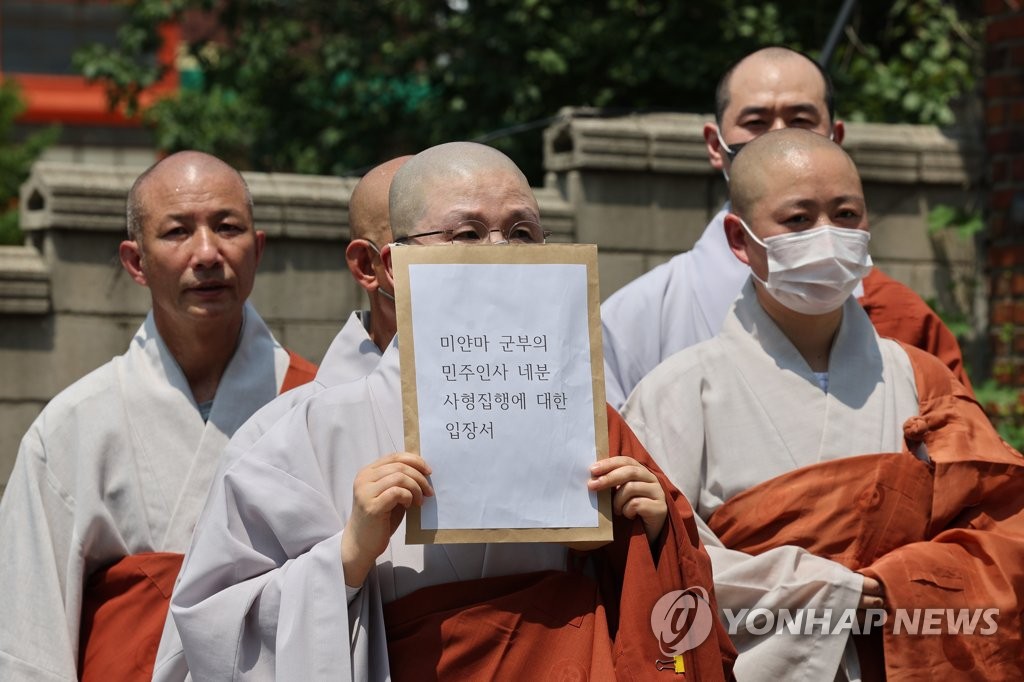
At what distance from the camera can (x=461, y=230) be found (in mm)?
2822

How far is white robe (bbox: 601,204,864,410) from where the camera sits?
4.12 m

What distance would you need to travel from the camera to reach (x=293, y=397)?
10.2 feet

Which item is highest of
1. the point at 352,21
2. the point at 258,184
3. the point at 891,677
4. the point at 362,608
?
the point at 352,21

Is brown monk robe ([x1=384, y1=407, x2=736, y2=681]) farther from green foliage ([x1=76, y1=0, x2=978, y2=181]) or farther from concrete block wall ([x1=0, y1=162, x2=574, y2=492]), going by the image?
green foliage ([x1=76, y1=0, x2=978, y2=181])

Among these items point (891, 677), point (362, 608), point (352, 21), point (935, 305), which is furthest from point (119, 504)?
point (352, 21)

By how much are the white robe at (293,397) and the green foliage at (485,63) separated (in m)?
4.82

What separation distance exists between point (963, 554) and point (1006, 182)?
3349 millimetres

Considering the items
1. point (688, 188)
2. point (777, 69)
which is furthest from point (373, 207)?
point (688, 188)

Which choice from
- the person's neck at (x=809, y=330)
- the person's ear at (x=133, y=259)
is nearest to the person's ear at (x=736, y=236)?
the person's neck at (x=809, y=330)

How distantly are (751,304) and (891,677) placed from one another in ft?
2.99

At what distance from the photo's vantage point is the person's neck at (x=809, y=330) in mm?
3615

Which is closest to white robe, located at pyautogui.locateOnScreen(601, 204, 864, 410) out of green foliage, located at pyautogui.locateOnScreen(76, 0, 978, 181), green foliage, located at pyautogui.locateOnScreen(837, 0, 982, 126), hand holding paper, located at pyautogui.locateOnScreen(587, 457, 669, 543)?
hand holding paper, located at pyautogui.locateOnScreen(587, 457, 669, 543)

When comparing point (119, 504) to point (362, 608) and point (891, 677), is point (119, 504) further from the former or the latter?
point (891, 677)

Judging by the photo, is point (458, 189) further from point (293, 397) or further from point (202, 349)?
point (202, 349)
